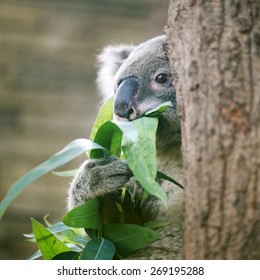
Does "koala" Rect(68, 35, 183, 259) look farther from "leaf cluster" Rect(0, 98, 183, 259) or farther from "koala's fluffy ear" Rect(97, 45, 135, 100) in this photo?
"koala's fluffy ear" Rect(97, 45, 135, 100)

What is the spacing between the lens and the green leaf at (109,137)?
5.30ft

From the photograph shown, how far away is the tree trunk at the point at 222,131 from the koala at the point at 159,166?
1.78 feet

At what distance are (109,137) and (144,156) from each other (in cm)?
25

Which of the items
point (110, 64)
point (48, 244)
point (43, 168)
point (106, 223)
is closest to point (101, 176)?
point (106, 223)

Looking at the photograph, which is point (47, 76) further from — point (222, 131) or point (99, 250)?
point (222, 131)

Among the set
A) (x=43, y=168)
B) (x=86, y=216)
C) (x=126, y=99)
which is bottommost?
(x=86, y=216)

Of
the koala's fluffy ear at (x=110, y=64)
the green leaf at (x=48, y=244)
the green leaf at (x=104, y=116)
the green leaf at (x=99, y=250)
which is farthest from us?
the koala's fluffy ear at (x=110, y=64)

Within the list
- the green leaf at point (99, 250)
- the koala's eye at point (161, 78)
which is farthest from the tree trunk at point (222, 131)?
the koala's eye at point (161, 78)

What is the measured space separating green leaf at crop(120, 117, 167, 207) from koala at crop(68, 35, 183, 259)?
270 millimetres

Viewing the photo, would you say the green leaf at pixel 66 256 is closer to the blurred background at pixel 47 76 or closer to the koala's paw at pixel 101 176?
the koala's paw at pixel 101 176

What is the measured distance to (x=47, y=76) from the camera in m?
5.07

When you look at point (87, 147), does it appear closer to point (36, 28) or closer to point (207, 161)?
point (207, 161)

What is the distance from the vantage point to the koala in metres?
1.80

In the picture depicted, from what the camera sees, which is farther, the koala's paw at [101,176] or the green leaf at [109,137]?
the koala's paw at [101,176]
